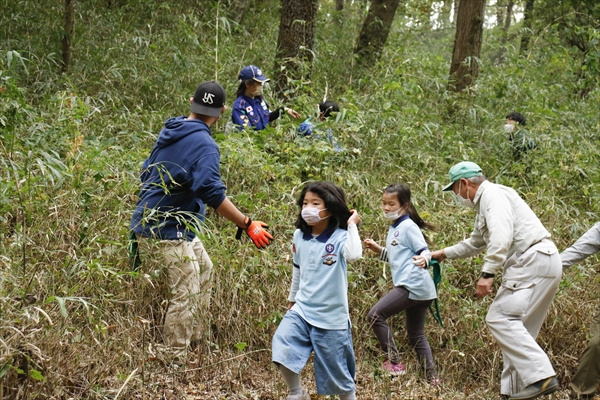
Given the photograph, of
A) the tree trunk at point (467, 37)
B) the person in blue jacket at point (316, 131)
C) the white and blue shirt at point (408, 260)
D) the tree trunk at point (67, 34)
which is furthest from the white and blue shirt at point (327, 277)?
the tree trunk at point (467, 37)

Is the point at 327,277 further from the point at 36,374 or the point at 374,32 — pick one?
the point at 374,32

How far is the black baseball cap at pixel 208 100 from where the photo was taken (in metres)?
4.61

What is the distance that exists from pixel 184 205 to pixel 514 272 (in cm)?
252

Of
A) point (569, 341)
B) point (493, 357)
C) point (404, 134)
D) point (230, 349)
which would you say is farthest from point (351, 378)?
point (404, 134)

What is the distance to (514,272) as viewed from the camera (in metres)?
4.93

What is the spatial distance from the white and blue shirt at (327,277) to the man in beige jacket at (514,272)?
120 centimetres

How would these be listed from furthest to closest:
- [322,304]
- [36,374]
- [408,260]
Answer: [408,260], [322,304], [36,374]

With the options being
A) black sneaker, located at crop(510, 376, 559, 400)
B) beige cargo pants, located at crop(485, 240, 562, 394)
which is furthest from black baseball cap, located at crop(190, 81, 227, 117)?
black sneaker, located at crop(510, 376, 559, 400)

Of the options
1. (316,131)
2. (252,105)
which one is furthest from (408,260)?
(252,105)

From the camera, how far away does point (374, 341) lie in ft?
17.9

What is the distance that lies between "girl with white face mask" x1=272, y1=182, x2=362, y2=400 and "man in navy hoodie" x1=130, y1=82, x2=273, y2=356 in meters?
0.46

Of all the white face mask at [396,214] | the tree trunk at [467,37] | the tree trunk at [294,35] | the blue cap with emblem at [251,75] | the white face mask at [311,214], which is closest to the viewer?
the white face mask at [311,214]

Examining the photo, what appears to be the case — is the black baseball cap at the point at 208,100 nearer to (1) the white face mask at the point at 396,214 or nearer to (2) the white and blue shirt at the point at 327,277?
(2) the white and blue shirt at the point at 327,277

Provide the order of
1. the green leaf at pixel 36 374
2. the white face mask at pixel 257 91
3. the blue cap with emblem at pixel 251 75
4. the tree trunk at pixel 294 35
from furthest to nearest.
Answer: the tree trunk at pixel 294 35, the white face mask at pixel 257 91, the blue cap with emblem at pixel 251 75, the green leaf at pixel 36 374
